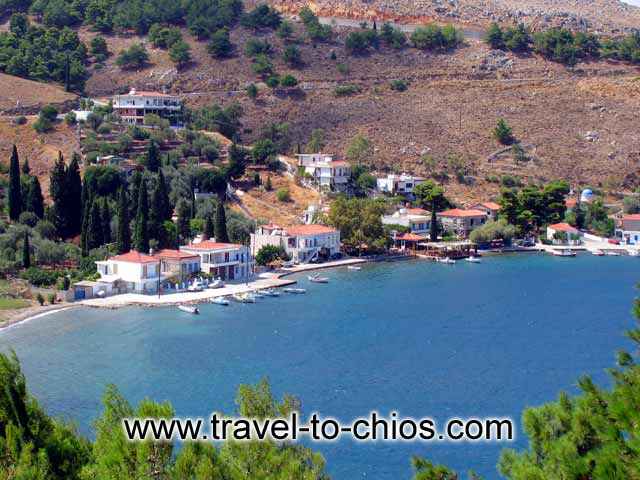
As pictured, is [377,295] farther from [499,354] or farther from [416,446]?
[416,446]

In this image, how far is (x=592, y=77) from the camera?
98.3 metres

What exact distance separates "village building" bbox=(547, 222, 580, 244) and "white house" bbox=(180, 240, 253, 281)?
24.2 meters

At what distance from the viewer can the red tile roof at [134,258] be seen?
162ft

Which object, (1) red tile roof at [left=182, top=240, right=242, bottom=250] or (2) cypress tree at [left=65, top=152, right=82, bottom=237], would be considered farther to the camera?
(2) cypress tree at [left=65, top=152, right=82, bottom=237]

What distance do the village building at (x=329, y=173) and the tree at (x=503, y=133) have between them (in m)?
18.1

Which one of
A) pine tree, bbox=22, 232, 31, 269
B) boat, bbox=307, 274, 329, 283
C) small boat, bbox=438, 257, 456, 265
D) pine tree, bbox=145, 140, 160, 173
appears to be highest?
pine tree, bbox=145, 140, 160, 173

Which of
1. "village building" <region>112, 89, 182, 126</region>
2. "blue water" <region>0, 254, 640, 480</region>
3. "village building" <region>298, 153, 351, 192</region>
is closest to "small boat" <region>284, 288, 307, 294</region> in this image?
"blue water" <region>0, 254, 640, 480</region>

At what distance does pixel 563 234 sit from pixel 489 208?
604 cm

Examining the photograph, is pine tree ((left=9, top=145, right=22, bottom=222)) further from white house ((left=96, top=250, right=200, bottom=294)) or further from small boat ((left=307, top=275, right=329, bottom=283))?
small boat ((left=307, top=275, right=329, bottom=283))

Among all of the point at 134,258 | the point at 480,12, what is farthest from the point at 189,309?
the point at 480,12

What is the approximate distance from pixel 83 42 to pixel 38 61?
10.8 m

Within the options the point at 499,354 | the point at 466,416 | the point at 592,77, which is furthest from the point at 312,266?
the point at 592,77

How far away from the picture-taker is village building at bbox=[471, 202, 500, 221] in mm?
72375

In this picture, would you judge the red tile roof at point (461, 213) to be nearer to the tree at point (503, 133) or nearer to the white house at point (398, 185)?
the white house at point (398, 185)
